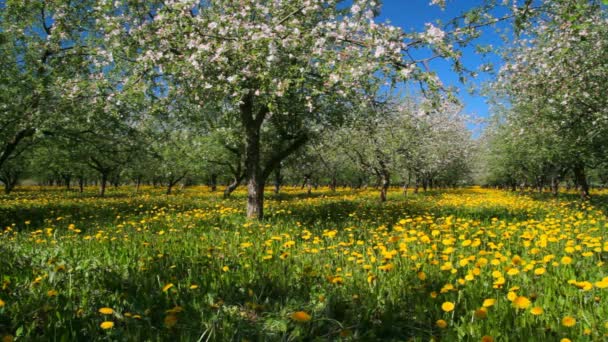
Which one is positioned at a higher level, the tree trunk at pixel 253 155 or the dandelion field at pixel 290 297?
the tree trunk at pixel 253 155

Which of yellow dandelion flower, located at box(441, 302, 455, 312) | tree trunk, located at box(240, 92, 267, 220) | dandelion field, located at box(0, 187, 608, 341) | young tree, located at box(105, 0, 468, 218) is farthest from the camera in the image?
tree trunk, located at box(240, 92, 267, 220)

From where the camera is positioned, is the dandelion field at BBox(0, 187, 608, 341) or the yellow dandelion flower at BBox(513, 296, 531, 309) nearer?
the yellow dandelion flower at BBox(513, 296, 531, 309)

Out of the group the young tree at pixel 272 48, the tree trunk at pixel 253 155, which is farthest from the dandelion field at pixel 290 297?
the tree trunk at pixel 253 155

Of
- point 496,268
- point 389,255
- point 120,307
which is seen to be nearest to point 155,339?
point 120,307

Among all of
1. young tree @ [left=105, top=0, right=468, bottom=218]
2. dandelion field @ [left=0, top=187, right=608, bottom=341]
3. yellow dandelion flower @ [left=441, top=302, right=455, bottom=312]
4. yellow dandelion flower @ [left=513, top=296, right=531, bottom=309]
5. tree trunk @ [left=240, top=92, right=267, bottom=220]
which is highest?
young tree @ [left=105, top=0, right=468, bottom=218]

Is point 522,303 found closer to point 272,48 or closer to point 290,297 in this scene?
point 290,297

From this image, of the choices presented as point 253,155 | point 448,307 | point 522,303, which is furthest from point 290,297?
point 253,155

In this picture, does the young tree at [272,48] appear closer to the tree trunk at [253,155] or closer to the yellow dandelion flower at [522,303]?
the tree trunk at [253,155]

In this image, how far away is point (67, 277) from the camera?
4.40m

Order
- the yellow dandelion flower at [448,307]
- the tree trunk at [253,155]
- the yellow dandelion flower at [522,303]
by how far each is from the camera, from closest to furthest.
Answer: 1. the yellow dandelion flower at [522,303]
2. the yellow dandelion flower at [448,307]
3. the tree trunk at [253,155]

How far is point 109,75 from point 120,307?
31.2 feet

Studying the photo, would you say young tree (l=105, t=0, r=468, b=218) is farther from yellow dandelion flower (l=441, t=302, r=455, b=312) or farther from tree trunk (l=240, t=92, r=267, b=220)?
yellow dandelion flower (l=441, t=302, r=455, b=312)

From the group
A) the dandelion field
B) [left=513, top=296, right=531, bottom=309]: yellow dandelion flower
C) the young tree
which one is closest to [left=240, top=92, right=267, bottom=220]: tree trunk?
the young tree

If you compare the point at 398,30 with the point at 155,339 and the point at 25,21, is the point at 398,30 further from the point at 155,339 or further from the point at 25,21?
the point at 25,21
